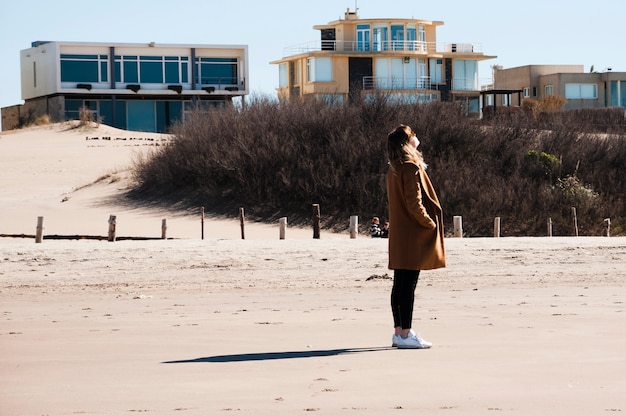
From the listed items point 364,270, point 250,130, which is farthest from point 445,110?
point 364,270

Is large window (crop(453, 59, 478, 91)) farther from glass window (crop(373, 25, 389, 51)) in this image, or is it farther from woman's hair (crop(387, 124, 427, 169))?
woman's hair (crop(387, 124, 427, 169))

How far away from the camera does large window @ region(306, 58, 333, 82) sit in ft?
251

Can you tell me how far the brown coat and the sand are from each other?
751mm

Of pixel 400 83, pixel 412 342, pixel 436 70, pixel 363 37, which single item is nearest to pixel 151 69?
pixel 363 37

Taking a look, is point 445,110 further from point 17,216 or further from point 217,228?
point 17,216

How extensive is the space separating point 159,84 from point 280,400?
70.8 m

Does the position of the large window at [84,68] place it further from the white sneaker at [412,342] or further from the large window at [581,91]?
the white sneaker at [412,342]

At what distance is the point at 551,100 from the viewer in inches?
3396

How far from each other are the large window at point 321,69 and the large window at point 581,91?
82.1 feet

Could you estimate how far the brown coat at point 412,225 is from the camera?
29.9 feet

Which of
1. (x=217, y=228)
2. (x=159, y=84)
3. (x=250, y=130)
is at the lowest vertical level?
(x=217, y=228)

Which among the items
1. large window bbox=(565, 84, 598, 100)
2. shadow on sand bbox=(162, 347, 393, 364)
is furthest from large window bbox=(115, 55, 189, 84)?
shadow on sand bbox=(162, 347, 393, 364)

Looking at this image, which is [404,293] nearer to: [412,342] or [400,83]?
[412,342]

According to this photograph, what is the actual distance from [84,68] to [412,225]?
226 feet
